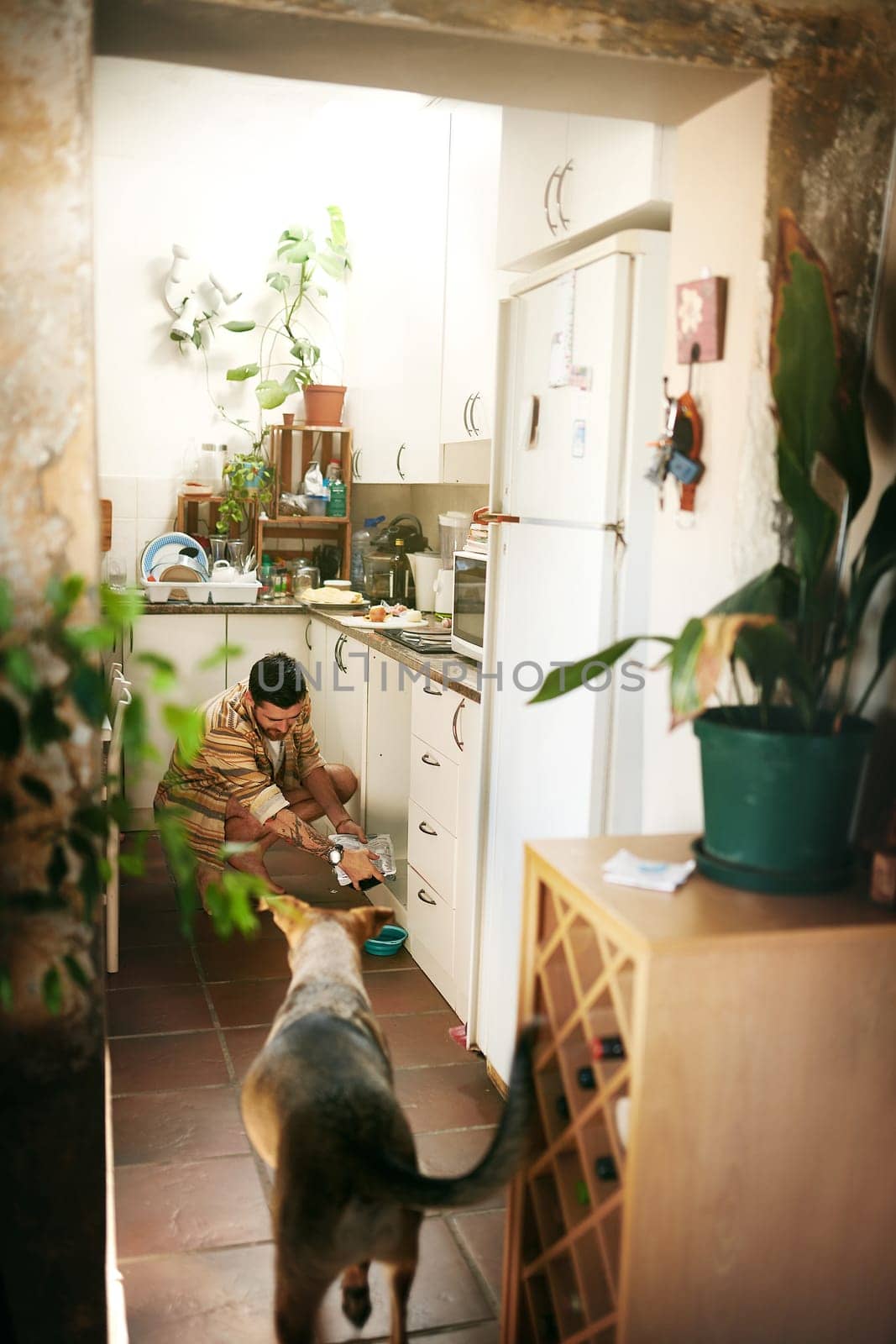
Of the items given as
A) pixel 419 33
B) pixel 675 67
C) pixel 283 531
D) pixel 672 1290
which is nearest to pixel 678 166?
pixel 675 67

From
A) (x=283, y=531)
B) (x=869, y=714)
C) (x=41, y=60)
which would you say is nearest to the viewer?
(x=41, y=60)

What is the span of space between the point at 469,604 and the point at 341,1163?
81.2 inches

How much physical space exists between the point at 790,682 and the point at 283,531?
14.2 feet

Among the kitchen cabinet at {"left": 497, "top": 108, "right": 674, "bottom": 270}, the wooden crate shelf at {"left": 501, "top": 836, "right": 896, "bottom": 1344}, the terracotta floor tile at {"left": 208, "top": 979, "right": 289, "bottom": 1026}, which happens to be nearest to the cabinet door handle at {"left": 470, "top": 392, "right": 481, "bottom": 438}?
the kitchen cabinet at {"left": 497, "top": 108, "right": 674, "bottom": 270}

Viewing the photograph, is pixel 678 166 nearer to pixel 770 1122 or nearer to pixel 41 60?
pixel 41 60

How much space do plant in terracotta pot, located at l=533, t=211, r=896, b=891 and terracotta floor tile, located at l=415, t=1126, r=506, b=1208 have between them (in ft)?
3.91

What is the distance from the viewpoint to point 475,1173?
5.22 feet

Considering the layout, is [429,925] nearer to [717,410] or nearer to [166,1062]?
[166,1062]

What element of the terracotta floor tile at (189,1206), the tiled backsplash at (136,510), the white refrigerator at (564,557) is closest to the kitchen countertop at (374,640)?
the white refrigerator at (564,557)

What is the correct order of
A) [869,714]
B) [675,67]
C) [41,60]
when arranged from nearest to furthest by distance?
[41,60] < [675,67] < [869,714]

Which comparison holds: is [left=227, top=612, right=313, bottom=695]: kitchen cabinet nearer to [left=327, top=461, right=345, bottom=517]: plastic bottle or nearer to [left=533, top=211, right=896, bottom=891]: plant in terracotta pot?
[left=327, top=461, right=345, bottom=517]: plastic bottle

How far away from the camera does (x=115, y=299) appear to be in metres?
5.37

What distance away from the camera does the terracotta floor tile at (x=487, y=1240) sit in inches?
88.0

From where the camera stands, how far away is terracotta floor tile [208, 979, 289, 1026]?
331cm
